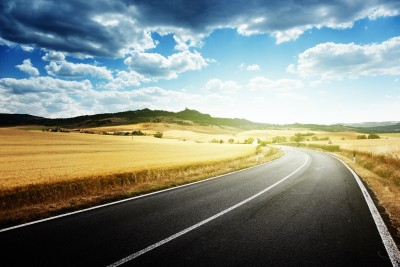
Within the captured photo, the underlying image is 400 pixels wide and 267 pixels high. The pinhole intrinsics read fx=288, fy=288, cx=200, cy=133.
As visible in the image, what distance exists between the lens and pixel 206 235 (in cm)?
626

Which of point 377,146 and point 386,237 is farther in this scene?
point 377,146

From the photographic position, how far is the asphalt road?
5047 millimetres

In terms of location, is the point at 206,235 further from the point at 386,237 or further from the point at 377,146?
the point at 377,146

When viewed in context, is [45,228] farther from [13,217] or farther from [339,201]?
[339,201]

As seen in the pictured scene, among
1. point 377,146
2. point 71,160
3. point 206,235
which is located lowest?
point 71,160

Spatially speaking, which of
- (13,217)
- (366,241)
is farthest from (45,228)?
A: (366,241)

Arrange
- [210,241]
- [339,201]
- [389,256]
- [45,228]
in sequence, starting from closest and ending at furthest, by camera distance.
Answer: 1. [389,256]
2. [210,241]
3. [45,228]
4. [339,201]

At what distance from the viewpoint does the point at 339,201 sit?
32.9 feet

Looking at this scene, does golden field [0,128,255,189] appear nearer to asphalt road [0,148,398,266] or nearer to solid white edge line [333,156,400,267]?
asphalt road [0,148,398,266]

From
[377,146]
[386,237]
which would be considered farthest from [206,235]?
[377,146]

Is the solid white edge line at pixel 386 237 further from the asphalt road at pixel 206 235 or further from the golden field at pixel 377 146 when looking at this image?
the golden field at pixel 377 146

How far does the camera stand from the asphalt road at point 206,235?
5047mm

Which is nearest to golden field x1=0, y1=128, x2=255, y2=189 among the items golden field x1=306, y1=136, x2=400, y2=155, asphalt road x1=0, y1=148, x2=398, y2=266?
asphalt road x1=0, y1=148, x2=398, y2=266

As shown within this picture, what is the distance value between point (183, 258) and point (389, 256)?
3.77m
